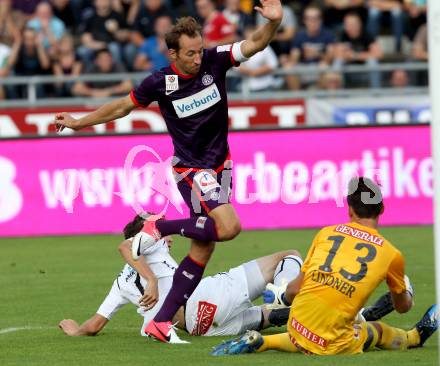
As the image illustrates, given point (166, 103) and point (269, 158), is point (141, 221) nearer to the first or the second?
point (166, 103)

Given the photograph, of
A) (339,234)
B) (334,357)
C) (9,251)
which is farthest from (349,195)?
(9,251)

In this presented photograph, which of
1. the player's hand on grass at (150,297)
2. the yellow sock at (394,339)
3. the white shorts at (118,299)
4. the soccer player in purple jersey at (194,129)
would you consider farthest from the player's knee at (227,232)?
the yellow sock at (394,339)

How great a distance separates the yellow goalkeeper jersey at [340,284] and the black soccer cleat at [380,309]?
38.5 inches

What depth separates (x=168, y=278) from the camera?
9492 mm

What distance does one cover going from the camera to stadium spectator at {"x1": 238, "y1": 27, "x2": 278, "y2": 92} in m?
20.8

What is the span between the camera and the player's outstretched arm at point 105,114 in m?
9.50

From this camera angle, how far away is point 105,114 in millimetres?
9555

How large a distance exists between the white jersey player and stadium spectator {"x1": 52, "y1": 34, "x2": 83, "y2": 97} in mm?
12368

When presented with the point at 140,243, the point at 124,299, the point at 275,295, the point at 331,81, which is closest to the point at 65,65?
the point at 331,81

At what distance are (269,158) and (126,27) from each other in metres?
6.26

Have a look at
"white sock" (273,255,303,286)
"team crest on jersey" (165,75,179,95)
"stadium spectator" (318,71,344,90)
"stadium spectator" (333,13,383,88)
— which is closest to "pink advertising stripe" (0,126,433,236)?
"stadium spectator" (318,71,344,90)

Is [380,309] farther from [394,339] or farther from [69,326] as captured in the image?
[69,326]

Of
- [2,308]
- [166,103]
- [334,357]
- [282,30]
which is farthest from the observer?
[282,30]

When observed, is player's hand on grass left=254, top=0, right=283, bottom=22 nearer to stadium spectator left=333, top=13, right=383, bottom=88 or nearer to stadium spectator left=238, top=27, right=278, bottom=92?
stadium spectator left=238, top=27, right=278, bottom=92
